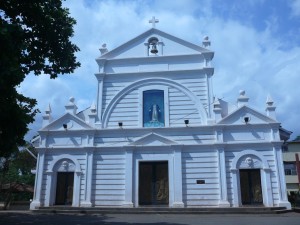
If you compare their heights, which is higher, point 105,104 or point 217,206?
point 105,104

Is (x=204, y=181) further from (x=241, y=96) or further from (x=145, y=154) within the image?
(x=241, y=96)

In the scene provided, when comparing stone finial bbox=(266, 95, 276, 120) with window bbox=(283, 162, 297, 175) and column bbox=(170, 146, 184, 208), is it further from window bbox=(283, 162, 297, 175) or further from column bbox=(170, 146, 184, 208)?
window bbox=(283, 162, 297, 175)

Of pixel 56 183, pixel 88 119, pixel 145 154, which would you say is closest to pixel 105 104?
pixel 88 119

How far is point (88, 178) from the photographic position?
62.3 ft

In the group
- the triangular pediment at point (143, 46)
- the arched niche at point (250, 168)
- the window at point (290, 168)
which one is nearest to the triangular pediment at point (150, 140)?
the arched niche at point (250, 168)

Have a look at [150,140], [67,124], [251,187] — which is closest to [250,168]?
[251,187]

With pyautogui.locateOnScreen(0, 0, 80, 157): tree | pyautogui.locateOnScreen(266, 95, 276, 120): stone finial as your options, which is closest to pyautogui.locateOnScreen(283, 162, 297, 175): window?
pyautogui.locateOnScreen(266, 95, 276, 120): stone finial

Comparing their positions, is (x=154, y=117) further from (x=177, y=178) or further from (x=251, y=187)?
(x=251, y=187)

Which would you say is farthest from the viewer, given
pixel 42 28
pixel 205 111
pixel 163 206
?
pixel 205 111

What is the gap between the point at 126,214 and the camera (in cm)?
1689

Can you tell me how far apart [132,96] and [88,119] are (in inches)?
126

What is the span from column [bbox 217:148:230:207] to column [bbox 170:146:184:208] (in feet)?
7.29

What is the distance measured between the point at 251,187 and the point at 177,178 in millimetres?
4238

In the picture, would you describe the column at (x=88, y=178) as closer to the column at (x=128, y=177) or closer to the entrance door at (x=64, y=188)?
the entrance door at (x=64, y=188)
